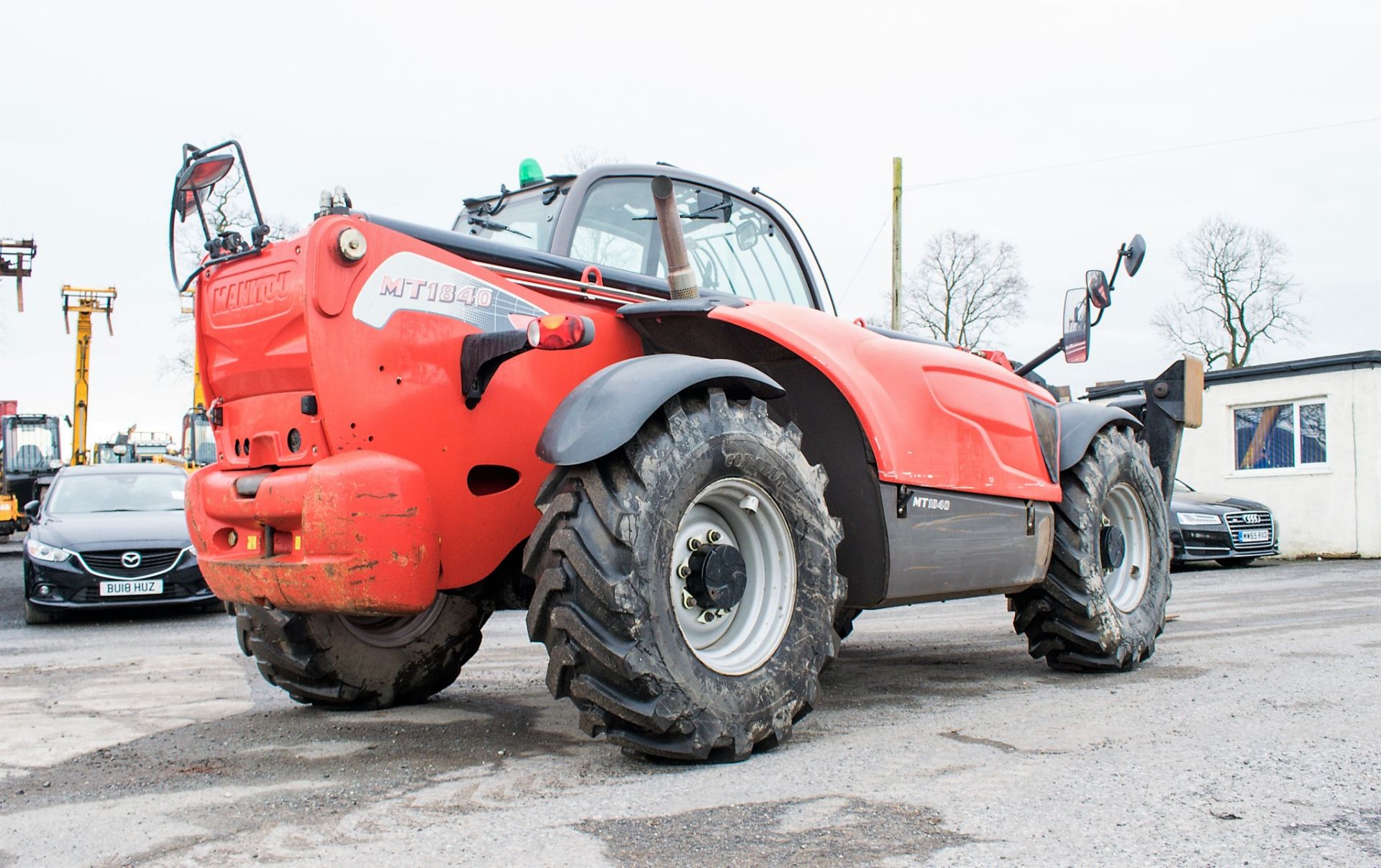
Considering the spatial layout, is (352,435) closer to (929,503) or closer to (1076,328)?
(929,503)

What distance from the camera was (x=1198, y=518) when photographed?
1641 cm

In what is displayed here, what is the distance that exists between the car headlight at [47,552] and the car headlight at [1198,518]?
1358cm

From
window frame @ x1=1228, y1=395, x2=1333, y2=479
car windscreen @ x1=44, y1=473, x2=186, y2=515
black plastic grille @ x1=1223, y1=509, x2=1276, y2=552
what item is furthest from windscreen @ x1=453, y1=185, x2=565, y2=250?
window frame @ x1=1228, y1=395, x2=1333, y2=479

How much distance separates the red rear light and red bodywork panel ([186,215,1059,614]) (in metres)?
0.45

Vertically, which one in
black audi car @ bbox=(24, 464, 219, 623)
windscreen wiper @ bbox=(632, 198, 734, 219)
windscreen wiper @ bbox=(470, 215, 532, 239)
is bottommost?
black audi car @ bbox=(24, 464, 219, 623)

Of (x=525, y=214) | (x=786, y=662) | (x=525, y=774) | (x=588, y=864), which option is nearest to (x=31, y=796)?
(x=525, y=774)

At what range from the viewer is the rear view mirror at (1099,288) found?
5711 millimetres

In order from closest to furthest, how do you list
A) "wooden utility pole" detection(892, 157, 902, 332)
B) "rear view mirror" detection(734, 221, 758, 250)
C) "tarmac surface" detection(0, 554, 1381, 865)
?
"tarmac surface" detection(0, 554, 1381, 865) → "rear view mirror" detection(734, 221, 758, 250) → "wooden utility pole" detection(892, 157, 902, 332)

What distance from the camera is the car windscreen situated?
1233 cm

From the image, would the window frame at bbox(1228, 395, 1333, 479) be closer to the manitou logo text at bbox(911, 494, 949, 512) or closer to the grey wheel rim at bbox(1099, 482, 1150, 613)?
the grey wheel rim at bbox(1099, 482, 1150, 613)

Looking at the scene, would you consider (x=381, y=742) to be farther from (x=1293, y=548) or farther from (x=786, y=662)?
(x=1293, y=548)

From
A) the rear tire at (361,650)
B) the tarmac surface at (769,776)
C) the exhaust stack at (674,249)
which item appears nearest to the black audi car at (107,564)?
the tarmac surface at (769,776)

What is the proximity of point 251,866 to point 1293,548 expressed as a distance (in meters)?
19.8

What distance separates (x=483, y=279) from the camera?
406 cm
